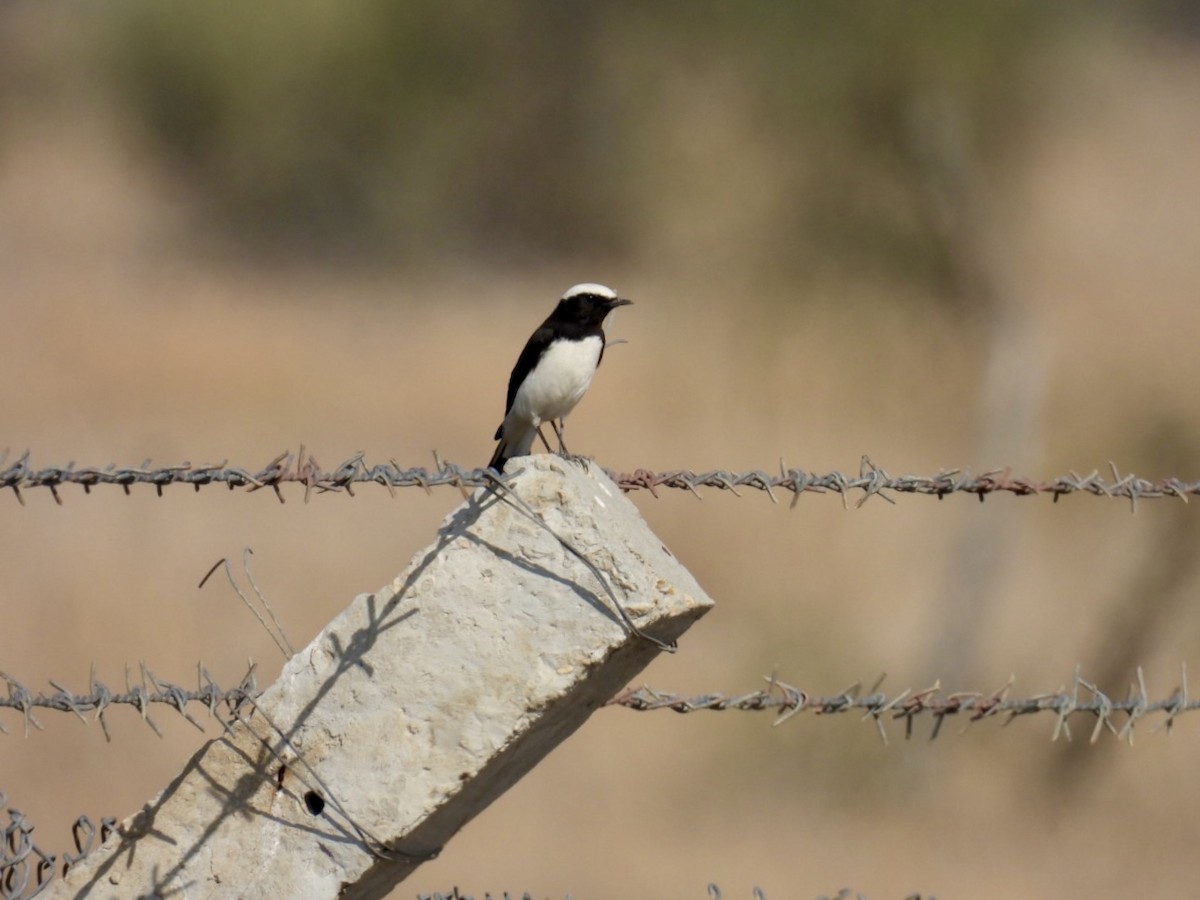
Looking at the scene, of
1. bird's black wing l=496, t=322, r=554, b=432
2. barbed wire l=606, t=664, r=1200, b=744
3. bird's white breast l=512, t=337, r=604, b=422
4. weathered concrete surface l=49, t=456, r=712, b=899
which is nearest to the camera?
weathered concrete surface l=49, t=456, r=712, b=899

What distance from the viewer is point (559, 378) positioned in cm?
491

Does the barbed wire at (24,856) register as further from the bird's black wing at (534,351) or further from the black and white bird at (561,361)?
the bird's black wing at (534,351)

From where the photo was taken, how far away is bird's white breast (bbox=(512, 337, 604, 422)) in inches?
193

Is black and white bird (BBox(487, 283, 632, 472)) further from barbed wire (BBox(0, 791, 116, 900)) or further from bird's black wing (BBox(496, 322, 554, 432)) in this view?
barbed wire (BBox(0, 791, 116, 900))

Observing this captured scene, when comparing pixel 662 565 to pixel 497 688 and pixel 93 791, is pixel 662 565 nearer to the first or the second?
pixel 497 688

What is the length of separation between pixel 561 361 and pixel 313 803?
8.88 ft

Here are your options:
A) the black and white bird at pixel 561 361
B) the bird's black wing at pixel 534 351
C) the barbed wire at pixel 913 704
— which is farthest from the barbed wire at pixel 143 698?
the bird's black wing at pixel 534 351

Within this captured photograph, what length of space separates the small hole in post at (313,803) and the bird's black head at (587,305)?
299 centimetres

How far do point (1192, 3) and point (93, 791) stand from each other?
1857 centimetres

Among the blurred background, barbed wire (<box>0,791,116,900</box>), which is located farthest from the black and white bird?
the blurred background

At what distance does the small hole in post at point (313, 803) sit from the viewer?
241 cm

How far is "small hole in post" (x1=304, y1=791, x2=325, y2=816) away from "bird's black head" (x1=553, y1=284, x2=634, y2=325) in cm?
299

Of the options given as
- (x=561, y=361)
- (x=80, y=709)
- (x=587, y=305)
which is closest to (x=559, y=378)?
(x=561, y=361)

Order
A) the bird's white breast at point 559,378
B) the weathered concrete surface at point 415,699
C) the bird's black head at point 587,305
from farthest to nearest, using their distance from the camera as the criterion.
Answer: the bird's black head at point 587,305 → the bird's white breast at point 559,378 → the weathered concrete surface at point 415,699
